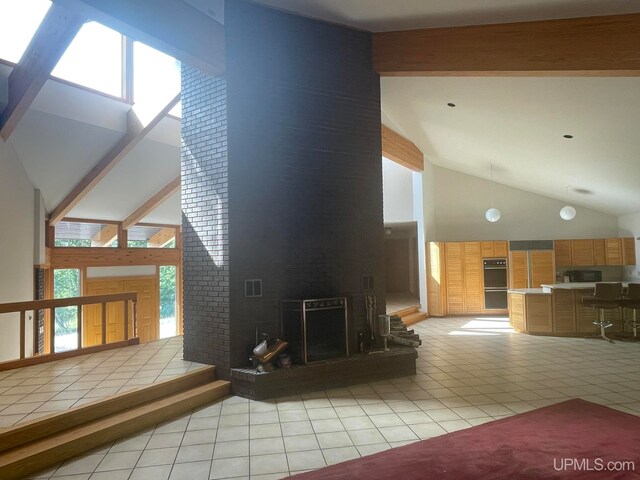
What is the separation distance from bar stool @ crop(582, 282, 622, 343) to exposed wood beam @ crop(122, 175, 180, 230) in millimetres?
8622

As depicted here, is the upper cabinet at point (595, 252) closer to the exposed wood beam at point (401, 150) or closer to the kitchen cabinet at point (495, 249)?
the kitchen cabinet at point (495, 249)

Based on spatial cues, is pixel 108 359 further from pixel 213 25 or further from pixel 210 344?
pixel 213 25

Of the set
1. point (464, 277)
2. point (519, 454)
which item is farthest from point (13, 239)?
point (464, 277)

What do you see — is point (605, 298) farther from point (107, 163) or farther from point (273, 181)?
point (107, 163)

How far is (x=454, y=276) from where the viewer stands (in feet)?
32.6

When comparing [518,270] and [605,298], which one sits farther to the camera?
[518,270]

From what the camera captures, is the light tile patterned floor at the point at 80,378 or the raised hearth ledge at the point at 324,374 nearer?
the light tile patterned floor at the point at 80,378

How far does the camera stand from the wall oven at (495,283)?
9773 mm

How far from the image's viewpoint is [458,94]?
6.02 m

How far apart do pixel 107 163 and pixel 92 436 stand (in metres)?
5.58

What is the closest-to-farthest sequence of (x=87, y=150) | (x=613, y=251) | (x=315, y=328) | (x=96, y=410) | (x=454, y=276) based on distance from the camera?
(x=96, y=410) < (x=315, y=328) < (x=87, y=150) < (x=613, y=251) < (x=454, y=276)

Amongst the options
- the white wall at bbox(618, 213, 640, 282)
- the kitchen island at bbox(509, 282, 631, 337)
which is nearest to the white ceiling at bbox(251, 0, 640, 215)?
the white wall at bbox(618, 213, 640, 282)

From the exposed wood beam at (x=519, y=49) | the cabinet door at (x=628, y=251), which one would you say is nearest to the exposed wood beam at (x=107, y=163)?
the exposed wood beam at (x=519, y=49)

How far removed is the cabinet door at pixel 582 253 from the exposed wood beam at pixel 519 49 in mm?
6002
